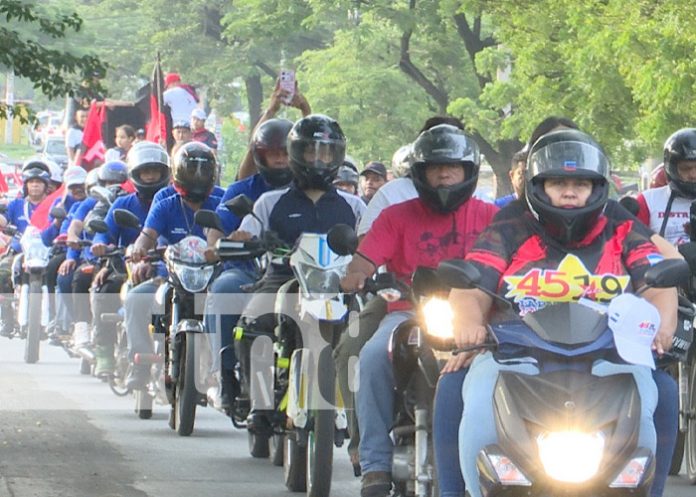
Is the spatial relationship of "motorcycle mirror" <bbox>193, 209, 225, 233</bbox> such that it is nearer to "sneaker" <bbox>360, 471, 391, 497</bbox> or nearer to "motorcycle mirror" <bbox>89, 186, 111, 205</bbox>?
"sneaker" <bbox>360, 471, 391, 497</bbox>

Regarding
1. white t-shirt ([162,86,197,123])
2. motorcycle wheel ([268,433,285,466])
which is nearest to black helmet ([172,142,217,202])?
motorcycle wheel ([268,433,285,466])

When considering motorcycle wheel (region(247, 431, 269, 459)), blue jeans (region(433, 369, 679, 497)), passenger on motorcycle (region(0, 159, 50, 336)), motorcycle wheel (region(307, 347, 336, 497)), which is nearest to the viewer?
blue jeans (region(433, 369, 679, 497))

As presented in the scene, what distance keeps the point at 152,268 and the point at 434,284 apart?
7.29 m

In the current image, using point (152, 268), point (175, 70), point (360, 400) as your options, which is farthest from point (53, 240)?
point (175, 70)

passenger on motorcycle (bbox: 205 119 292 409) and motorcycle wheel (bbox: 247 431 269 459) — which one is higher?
passenger on motorcycle (bbox: 205 119 292 409)

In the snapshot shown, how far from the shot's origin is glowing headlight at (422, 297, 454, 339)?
7941 millimetres

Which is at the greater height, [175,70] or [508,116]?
[175,70]

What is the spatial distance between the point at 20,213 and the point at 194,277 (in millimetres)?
10302

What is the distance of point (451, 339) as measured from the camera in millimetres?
7789

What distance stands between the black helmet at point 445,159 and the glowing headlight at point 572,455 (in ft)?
8.82

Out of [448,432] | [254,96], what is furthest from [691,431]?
[254,96]

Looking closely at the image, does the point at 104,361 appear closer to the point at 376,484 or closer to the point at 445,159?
the point at 445,159

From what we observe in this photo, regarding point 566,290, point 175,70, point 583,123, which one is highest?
point 175,70

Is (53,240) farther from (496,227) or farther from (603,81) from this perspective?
(496,227)
